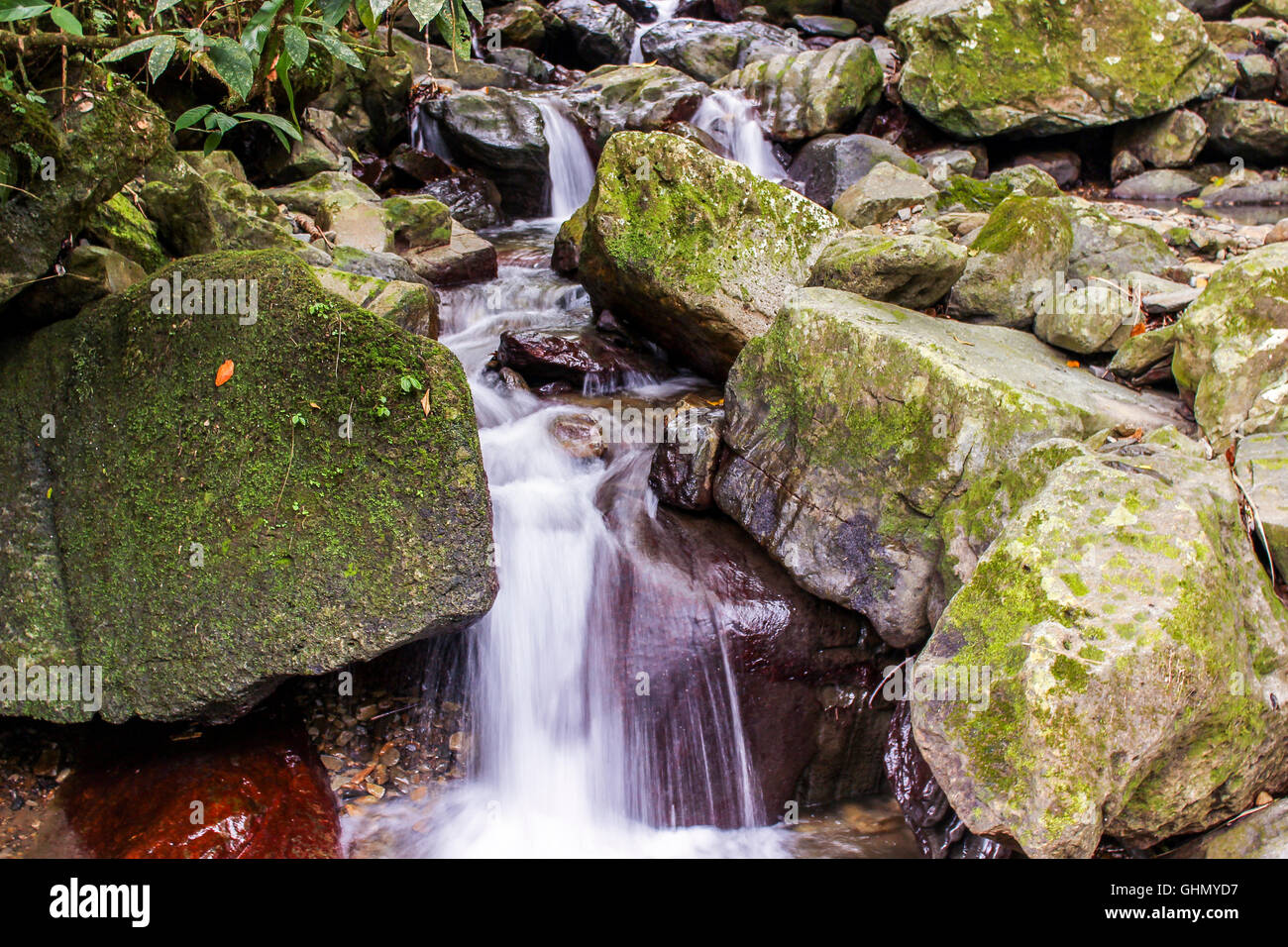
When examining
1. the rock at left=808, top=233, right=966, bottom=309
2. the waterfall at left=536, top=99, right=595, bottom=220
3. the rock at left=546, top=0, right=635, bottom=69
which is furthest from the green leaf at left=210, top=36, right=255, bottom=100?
the rock at left=546, top=0, right=635, bottom=69

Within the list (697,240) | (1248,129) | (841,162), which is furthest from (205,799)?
(1248,129)

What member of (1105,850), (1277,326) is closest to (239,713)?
(1105,850)

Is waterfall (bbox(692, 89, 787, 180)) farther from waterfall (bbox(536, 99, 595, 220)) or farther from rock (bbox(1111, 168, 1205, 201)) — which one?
rock (bbox(1111, 168, 1205, 201))

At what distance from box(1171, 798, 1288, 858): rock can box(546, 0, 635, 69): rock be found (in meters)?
16.1

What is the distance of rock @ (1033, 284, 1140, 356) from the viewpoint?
5129 mm

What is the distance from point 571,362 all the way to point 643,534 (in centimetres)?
205

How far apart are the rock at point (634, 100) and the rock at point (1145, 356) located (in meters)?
8.88

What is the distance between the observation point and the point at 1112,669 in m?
2.97

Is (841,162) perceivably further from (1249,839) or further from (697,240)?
(1249,839)

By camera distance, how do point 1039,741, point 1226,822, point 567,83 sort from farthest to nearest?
point 567,83
point 1226,822
point 1039,741

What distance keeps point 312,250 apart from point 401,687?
146 inches

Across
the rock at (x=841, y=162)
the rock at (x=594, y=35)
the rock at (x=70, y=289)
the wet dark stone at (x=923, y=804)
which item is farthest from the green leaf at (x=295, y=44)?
the rock at (x=594, y=35)
